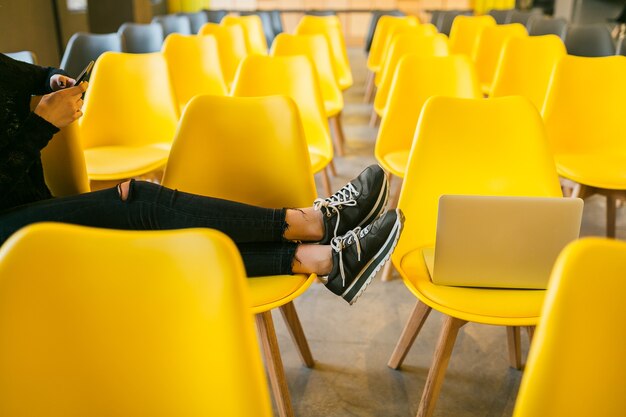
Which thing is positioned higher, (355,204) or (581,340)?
(581,340)

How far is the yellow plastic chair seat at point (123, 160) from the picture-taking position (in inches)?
94.1

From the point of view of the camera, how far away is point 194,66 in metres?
3.83

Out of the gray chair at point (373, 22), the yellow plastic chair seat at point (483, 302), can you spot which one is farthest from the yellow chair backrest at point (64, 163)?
the gray chair at point (373, 22)

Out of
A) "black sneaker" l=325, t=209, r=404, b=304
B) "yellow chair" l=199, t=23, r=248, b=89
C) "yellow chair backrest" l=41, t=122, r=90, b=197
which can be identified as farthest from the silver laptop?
"yellow chair" l=199, t=23, r=248, b=89

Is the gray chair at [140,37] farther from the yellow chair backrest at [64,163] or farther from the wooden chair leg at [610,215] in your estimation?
the wooden chair leg at [610,215]

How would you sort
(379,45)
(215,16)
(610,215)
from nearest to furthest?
(610,215) → (379,45) → (215,16)

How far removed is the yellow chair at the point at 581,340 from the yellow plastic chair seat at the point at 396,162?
160 cm

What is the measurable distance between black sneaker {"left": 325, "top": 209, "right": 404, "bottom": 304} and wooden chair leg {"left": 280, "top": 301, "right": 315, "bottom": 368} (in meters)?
0.25

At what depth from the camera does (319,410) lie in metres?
1.75

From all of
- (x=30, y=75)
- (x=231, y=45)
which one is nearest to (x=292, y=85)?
(x=30, y=75)

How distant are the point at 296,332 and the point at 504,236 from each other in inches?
29.4

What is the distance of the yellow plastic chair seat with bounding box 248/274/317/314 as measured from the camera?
143cm

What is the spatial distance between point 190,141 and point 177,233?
104 centimetres

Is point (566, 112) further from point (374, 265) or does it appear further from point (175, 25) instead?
point (175, 25)
